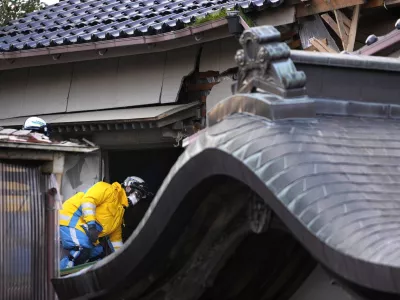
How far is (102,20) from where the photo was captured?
9992mm

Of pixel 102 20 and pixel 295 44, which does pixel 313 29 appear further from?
pixel 102 20

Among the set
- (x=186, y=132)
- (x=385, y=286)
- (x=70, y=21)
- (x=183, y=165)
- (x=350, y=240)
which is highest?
(x=70, y=21)

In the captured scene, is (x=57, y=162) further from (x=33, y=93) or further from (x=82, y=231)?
(x=33, y=93)

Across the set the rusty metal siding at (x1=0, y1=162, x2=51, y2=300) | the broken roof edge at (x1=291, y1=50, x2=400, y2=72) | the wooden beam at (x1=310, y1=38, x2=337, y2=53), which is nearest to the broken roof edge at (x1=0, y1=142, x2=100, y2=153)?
the rusty metal siding at (x1=0, y1=162, x2=51, y2=300)

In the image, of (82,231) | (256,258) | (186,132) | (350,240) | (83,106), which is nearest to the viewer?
(350,240)

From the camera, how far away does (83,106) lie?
9938mm

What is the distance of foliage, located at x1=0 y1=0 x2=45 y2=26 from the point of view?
47.5ft

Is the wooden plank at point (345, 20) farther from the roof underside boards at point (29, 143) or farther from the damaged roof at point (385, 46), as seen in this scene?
the roof underside boards at point (29, 143)

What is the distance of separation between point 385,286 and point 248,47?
1.22m

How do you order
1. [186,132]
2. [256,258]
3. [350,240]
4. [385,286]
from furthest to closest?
[186,132] < [256,258] < [350,240] < [385,286]

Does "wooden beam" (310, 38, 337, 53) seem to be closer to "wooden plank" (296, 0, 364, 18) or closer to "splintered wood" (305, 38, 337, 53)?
"splintered wood" (305, 38, 337, 53)

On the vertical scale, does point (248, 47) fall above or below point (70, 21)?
below

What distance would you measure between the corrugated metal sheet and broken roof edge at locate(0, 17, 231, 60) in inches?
34.2

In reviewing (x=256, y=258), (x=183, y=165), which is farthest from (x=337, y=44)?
(x=183, y=165)
